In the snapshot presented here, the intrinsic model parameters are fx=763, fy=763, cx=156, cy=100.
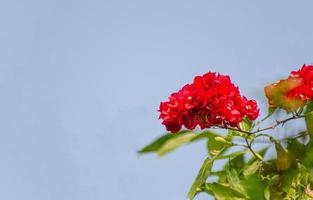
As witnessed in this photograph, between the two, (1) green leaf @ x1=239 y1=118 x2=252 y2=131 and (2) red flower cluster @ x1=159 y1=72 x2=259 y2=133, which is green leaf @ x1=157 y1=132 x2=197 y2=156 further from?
(1) green leaf @ x1=239 y1=118 x2=252 y2=131

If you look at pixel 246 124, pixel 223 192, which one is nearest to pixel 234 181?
pixel 223 192

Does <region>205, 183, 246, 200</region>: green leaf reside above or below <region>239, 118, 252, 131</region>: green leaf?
below

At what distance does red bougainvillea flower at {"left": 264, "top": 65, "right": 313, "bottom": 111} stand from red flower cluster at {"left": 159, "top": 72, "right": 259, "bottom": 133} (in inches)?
8.8

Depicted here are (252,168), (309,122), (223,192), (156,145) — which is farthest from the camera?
(252,168)

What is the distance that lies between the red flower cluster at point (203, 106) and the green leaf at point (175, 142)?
102 millimetres

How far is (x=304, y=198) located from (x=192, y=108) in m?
0.80

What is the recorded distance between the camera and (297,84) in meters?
4.32

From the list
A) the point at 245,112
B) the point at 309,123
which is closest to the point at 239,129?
the point at 245,112

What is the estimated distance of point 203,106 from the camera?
4.33m

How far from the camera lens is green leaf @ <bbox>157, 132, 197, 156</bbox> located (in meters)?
4.06

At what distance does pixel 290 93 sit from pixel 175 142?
0.71 metres

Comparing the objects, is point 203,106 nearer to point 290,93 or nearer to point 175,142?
point 175,142

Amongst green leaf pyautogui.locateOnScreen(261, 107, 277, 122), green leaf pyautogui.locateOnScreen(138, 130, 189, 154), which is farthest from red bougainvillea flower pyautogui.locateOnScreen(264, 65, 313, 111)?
green leaf pyautogui.locateOnScreen(138, 130, 189, 154)

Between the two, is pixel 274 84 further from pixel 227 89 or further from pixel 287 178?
pixel 287 178
